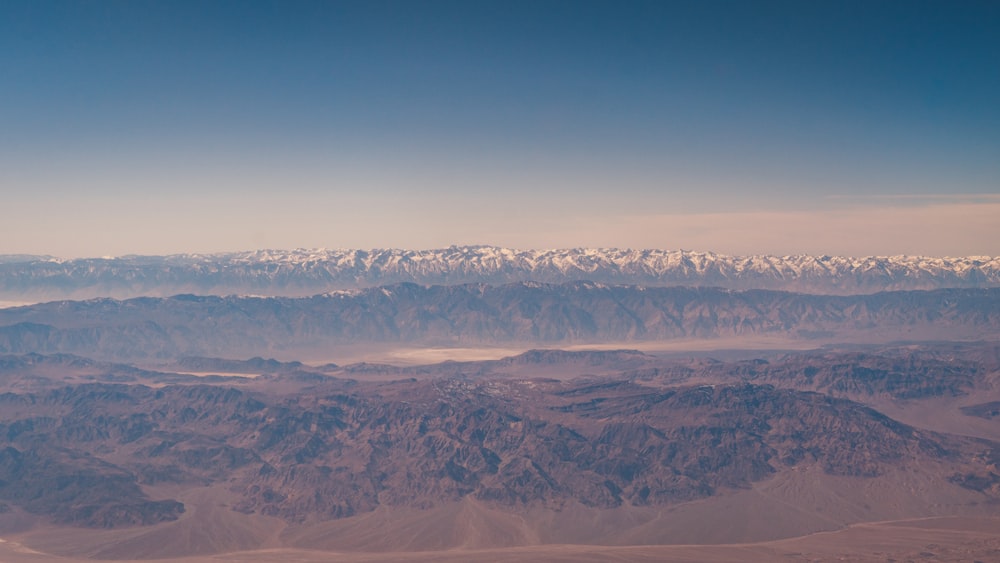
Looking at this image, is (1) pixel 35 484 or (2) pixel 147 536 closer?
(2) pixel 147 536

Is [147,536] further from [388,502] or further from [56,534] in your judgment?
[388,502]

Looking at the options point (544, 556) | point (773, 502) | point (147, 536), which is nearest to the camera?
point (544, 556)

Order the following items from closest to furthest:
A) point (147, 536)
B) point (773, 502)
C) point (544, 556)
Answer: point (544, 556) < point (147, 536) < point (773, 502)

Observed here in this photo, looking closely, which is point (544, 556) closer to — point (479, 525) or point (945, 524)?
point (479, 525)

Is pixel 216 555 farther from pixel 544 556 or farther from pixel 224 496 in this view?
pixel 544 556

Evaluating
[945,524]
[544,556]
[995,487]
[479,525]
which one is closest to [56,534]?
[479,525]

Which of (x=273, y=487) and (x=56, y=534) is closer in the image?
(x=56, y=534)

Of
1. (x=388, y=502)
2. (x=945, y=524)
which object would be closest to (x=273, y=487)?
(x=388, y=502)

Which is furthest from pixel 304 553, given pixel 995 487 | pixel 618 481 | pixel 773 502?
pixel 995 487
